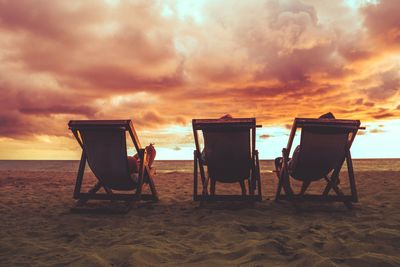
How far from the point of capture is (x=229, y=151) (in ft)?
16.0

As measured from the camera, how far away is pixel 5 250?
2998 millimetres

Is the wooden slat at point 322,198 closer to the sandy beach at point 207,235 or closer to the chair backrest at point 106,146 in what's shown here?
the sandy beach at point 207,235

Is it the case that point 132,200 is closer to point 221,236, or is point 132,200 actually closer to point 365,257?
point 221,236

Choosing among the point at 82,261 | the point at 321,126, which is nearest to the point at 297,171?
the point at 321,126

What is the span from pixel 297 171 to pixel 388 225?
4.92 feet

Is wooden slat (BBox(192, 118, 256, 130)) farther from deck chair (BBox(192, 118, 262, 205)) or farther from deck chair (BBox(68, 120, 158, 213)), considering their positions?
deck chair (BBox(68, 120, 158, 213))

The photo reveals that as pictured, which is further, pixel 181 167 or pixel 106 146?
pixel 181 167

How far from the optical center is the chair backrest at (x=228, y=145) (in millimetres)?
4688

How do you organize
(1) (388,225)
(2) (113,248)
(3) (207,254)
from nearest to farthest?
1. (3) (207,254)
2. (2) (113,248)
3. (1) (388,225)

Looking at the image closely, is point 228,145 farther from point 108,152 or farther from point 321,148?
point 108,152

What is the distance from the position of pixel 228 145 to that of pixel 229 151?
0.10 m

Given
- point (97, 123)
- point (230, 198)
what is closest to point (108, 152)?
point (97, 123)

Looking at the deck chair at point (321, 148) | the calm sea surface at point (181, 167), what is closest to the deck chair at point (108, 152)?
the deck chair at point (321, 148)

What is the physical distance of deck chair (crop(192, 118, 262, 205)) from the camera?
15.4ft
